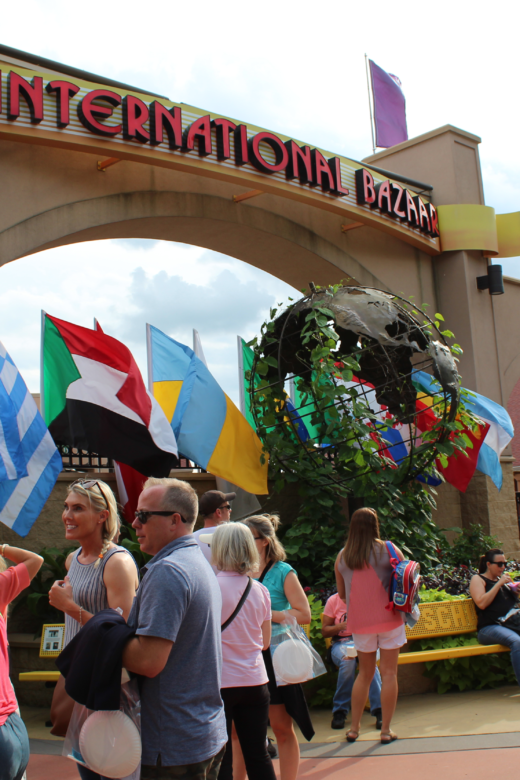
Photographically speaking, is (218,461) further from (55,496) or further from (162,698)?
(162,698)

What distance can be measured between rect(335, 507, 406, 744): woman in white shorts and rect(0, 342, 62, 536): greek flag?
120 inches

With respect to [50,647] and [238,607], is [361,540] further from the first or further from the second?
[50,647]

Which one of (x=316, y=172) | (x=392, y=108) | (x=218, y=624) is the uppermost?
(x=392, y=108)

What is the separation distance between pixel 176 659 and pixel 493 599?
17.0 ft

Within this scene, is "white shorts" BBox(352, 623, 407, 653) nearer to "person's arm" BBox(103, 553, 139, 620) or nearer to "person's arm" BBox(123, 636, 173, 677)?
"person's arm" BBox(103, 553, 139, 620)

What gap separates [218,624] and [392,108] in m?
13.6

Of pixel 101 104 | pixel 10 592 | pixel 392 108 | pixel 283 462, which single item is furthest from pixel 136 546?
pixel 392 108

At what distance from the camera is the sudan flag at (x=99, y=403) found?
736 cm

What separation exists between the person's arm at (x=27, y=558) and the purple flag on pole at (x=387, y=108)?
12.3 meters

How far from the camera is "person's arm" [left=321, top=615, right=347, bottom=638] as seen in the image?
6.14 metres

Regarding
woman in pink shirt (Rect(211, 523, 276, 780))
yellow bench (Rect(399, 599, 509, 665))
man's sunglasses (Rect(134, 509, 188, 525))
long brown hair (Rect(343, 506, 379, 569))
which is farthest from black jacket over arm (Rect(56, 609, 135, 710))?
yellow bench (Rect(399, 599, 509, 665))

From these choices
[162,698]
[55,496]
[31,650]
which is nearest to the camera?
[162,698]

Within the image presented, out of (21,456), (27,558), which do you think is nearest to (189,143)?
(21,456)

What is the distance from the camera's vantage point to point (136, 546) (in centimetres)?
717
